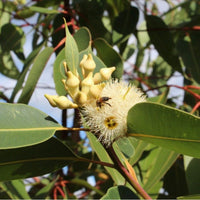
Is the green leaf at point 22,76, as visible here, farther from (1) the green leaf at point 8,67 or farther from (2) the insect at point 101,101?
(2) the insect at point 101,101

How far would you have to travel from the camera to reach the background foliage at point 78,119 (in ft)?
2.64

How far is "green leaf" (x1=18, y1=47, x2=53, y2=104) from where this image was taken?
1303 mm

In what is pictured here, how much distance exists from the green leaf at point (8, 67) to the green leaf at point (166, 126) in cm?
130

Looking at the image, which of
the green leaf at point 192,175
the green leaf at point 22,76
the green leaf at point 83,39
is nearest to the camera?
the green leaf at point 192,175

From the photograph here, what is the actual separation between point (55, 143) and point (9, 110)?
0.17 m

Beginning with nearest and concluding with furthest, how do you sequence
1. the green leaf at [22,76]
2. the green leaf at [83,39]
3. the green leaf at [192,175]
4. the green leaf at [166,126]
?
the green leaf at [166,126]
the green leaf at [192,175]
the green leaf at [83,39]
the green leaf at [22,76]

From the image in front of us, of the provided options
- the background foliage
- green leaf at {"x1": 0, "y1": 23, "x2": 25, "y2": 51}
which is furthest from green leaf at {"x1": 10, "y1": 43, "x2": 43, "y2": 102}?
green leaf at {"x1": 0, "y1": 23, "x2": 25, "y2": 51}

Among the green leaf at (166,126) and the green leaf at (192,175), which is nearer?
the green leaf at (166,126)

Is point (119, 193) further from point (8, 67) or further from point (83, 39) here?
point (8, 67)

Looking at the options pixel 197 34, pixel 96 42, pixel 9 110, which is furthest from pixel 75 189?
pixel 9 110

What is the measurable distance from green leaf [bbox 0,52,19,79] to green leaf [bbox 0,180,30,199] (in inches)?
27.3

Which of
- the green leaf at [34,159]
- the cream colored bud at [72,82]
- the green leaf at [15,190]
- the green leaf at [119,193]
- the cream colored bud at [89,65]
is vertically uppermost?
the cream colored bud at [89,65]

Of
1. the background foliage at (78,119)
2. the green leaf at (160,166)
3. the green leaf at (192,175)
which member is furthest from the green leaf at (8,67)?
the green leaf at (192,175)

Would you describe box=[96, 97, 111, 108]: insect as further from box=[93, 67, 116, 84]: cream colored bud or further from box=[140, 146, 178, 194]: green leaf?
box=[140, 146, 178, 194]: green leaf
